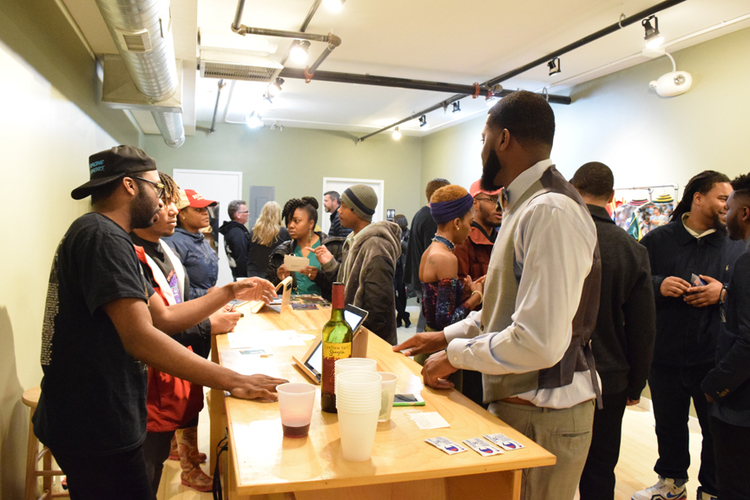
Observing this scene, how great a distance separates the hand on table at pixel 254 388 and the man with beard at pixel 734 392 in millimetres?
1853

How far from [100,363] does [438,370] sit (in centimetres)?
104

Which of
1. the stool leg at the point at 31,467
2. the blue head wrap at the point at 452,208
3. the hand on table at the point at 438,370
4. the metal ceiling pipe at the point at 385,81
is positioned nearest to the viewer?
the hand on table at the point at 438,370

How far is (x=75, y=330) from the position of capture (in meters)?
1.48

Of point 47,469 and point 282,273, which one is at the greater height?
point 282,273

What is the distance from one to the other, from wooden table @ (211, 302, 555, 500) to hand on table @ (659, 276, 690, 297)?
181cm

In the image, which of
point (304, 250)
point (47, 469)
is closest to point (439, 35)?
point (304, 250)

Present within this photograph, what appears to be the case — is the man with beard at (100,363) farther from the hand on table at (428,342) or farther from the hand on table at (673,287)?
the hand on table at (673,287)

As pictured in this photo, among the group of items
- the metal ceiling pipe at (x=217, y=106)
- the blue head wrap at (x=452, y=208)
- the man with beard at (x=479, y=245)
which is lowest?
the man with beard at (x=479, y=245)

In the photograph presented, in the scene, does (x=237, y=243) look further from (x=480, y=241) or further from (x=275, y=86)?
(x=480, y=241)

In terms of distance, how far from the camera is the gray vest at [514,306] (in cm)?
138

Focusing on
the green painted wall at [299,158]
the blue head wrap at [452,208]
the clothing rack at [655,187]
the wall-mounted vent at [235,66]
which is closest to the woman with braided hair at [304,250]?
the blue head wrap at [452,208]

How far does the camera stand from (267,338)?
2.27 meters

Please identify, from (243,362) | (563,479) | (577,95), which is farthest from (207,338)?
(577,95)

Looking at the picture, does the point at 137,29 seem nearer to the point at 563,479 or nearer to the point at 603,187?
the point at 603,187
